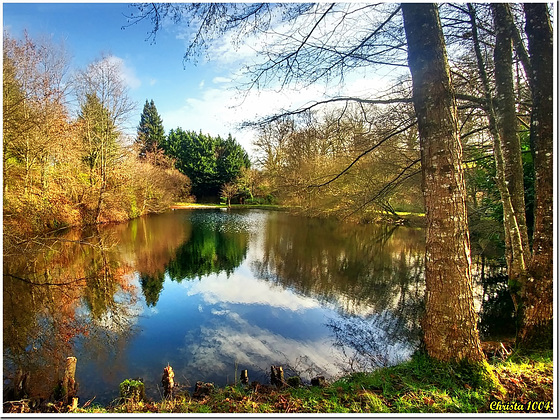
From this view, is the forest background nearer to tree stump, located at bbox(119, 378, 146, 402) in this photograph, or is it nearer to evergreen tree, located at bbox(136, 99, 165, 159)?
tree stump, located at bbox(119, 378, 146, 402)

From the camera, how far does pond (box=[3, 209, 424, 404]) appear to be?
4.10m

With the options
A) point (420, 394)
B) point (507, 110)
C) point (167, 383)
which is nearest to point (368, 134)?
point (507, 110)

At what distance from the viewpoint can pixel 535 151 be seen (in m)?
3.06

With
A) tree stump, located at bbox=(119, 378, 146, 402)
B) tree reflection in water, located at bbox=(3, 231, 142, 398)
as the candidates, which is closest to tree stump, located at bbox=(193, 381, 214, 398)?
tree stump, located at bbox=(119, 378, 146, 402)

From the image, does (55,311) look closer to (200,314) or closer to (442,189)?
(200,314)

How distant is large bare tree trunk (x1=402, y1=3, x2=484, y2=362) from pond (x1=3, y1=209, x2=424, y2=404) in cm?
202

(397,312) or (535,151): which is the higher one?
(535,151)

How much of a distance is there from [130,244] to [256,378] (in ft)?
35.4

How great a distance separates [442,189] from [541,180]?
1439mm

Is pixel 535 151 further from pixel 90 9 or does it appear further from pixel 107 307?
pixel 107 307

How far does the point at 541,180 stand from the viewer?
299 cm

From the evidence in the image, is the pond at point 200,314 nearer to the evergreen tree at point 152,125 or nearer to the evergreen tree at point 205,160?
the evergreen tree at point 205,160

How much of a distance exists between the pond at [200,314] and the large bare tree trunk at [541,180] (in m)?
1.99

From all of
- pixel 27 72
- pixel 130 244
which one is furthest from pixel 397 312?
pixel 27 72
